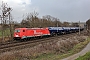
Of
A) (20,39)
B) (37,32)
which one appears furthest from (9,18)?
(37,32)

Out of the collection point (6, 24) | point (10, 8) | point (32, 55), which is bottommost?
point (32, 55)

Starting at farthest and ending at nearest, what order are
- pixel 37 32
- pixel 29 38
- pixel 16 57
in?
pixel 37 32 < pixel 29 38 < pixel 16 57

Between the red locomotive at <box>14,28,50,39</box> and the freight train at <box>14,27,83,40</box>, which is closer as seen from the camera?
the red locomotive at <box>14,28,50,39</box>

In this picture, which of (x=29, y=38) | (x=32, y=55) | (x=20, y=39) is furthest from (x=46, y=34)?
(x=32, y=55)

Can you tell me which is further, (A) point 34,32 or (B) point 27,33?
(A) point 34,32

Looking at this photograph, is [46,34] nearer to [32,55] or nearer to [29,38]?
[29,38]

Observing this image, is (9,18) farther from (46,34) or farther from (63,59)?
(63,59)

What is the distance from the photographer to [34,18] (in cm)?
6231

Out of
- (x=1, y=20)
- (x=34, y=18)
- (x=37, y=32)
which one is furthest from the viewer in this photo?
Result: (x=34, y=18)

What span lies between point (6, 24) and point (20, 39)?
14.4ft

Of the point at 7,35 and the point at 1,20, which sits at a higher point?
the point at 1,20

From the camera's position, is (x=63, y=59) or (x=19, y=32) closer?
(x=63, y=59)

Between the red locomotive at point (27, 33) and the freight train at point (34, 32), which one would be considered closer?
the red locomotive at point (27, 33)

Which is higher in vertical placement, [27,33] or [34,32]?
[34,32]
